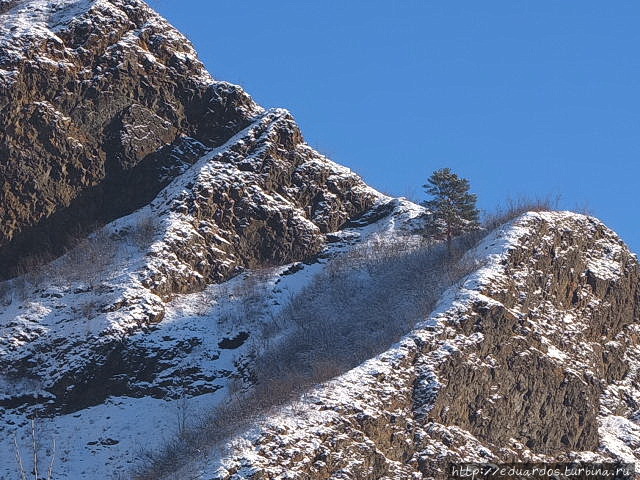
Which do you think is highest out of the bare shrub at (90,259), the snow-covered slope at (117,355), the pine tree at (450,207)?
the pine tree at (450,207)

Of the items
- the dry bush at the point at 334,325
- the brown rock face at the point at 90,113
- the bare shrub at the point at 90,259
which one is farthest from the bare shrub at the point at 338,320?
the brown rock face at the point at 90,113

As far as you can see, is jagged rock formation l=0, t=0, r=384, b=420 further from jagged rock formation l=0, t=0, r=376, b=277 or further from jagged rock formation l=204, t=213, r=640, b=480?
jagged rock formation l=204, t=213, r=640, b=480

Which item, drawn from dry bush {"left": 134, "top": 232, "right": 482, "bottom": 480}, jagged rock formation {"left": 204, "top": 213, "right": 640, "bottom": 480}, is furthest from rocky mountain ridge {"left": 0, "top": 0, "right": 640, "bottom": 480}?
dry bush {"left": 134, "top": 232, "right": 482, "bottom": 480}

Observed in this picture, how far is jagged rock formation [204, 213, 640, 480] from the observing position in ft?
128

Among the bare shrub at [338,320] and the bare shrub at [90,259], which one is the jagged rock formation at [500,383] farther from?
the bare shrub at [90,259]

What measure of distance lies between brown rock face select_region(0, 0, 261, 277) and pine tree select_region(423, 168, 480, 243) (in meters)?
12.9

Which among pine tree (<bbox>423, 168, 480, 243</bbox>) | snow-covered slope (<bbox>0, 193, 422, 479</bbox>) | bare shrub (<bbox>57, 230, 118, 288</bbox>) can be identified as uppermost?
pine tree (<bbox>423, 168, 480, 243</bbox>)

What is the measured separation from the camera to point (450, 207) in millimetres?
58656

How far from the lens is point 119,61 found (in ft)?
207

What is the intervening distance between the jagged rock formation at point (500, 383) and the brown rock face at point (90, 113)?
21.2 metres

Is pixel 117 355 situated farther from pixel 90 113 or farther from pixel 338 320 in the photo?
pixel 90 113

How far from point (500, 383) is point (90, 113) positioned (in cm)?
2886

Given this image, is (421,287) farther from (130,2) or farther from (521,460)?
(130,2)

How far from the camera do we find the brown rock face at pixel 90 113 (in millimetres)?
58656
